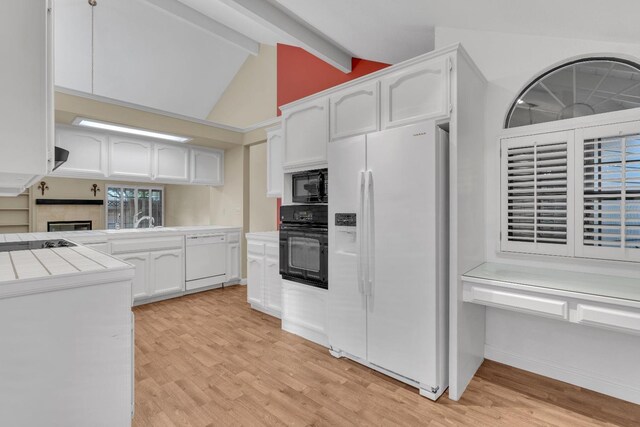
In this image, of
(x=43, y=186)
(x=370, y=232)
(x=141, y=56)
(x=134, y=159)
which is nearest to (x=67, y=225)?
(x=43, y=186)

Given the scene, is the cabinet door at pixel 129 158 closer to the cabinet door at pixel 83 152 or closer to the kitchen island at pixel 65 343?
the cabinet door at pixel 83 152

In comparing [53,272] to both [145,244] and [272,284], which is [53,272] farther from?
[145,244]

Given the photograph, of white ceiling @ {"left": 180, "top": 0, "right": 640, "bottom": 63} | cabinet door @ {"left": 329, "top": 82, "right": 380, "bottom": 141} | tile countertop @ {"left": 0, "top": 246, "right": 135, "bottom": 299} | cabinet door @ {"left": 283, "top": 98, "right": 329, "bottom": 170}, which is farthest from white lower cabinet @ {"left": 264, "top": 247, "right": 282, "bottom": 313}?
white ceiling @ {"left": 180, "top": 0, "right": 640, "bottom": 63}

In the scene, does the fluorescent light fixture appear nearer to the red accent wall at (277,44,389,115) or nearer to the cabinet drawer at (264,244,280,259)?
the red accent wall at (277,44,389,115)

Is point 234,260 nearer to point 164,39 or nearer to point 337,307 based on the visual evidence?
point 337,307

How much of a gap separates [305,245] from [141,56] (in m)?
4.90

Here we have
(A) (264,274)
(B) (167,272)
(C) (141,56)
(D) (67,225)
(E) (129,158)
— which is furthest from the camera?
(D) (67,225)

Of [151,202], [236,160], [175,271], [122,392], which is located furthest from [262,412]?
[151,202]

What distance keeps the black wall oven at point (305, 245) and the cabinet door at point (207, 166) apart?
98.6 inches

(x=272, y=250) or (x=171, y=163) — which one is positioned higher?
(x=171, y=163)

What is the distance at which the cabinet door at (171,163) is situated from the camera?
4.36 metres

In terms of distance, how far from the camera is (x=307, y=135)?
9.33ft

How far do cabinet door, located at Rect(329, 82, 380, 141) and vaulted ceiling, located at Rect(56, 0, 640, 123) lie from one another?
0.66 m

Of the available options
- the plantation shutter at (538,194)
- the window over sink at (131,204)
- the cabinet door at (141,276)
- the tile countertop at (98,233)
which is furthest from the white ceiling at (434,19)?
the window over sink at (131,204)
